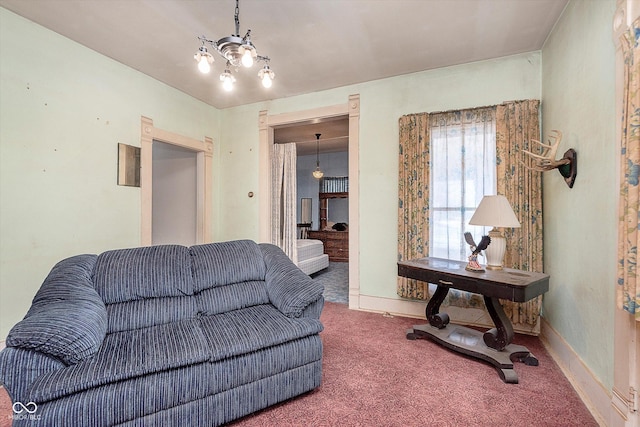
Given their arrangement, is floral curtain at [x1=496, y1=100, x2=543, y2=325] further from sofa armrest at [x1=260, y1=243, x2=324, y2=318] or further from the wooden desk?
sofa armrest at [x1=260, y1=243, x2=324, y2=318]

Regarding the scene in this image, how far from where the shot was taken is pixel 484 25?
2.51 meters

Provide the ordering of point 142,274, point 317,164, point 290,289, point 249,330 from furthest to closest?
1. point 317,164
2. point 290,289
3. point 142,274
4. point 249,330

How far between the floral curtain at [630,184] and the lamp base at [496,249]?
1156mm

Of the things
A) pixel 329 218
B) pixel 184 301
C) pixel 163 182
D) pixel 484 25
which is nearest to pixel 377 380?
pixel 184 301

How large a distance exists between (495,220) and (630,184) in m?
1.13

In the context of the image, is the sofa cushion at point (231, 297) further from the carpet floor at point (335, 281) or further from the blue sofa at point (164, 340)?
the carpet floor at point (335, 281)

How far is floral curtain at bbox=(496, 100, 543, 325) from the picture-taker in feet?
9.11

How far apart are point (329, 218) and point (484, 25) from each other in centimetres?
597

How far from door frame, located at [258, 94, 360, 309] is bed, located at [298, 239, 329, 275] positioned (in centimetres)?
107

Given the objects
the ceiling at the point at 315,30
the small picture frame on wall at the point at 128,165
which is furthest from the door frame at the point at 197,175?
the ceiling at the point at 315,30

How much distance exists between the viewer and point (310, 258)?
5.56 meters

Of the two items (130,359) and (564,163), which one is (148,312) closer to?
(130,359)

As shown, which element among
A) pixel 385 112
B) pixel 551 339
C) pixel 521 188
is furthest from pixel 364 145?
pixel 551 339

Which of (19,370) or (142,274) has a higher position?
(142,274)
